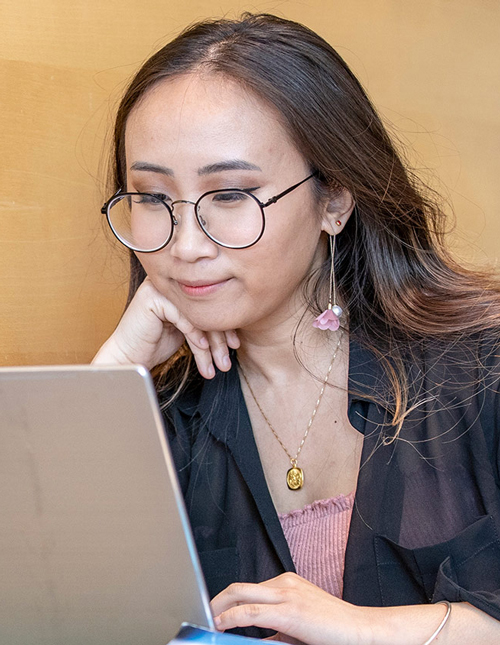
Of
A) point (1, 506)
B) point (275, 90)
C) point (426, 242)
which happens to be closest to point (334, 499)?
point (426, 242)

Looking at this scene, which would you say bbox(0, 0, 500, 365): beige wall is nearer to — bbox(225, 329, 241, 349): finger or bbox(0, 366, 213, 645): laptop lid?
bbox(225, 329, 241, 349): finger

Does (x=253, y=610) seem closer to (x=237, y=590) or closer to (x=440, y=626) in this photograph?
A: (x=237, y=590)

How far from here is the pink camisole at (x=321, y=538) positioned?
124 centimetres

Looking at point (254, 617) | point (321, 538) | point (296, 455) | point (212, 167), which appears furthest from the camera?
point (296, 455)

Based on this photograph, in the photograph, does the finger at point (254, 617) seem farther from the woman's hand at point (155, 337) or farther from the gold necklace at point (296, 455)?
the woman's hand at point (155, 337)

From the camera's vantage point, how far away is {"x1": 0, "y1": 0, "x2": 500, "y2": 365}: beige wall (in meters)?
1.50

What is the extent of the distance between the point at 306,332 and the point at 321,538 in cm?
36

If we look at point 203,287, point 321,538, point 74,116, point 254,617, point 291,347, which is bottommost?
point 321,538

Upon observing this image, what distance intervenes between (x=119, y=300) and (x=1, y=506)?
1141 mm

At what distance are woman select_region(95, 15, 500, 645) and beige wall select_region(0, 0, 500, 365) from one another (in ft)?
0.53

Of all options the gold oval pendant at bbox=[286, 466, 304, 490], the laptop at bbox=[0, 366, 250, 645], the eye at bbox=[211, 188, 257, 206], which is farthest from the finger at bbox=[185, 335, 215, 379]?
the laptop at bbox=[0, 366, 250, 645]

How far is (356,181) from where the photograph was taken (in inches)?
52.5

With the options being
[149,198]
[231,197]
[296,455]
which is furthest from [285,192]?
[296,455]

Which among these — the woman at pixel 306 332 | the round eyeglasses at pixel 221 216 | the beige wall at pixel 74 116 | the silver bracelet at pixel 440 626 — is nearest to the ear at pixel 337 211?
the woman at pixel 306 332
